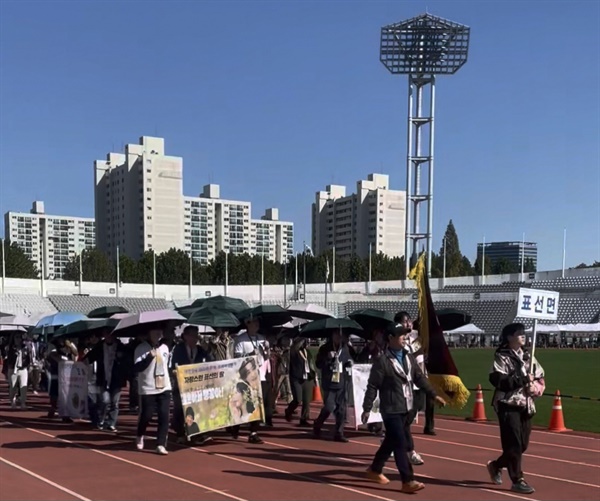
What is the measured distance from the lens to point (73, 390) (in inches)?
514

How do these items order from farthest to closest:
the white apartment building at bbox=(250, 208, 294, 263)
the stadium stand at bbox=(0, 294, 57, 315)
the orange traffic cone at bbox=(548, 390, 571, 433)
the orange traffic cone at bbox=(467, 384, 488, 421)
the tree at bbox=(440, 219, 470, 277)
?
the white apartment building at bbox=(250, 208, 294, 263) → the tree at bbox=(440, 219, 470, 277) → the stadium stand at bbox=(0, 294, 57, 315) → the orange traffic cone at bbox=(467, 384, 488, 421) → the orange traffic cone at bbox=(548, 390, 571, 433)

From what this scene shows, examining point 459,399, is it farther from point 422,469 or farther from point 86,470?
point 86,470

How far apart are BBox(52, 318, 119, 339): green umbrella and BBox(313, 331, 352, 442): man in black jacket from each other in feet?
13.3

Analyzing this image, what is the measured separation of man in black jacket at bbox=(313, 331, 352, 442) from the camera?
11.3 meters

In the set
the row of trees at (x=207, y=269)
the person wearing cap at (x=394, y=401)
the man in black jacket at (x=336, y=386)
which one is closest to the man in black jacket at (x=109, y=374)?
the man in black jacket at (x=336, y=386)

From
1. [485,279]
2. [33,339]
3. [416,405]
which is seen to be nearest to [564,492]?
[416,405]

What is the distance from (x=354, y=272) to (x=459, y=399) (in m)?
97.0

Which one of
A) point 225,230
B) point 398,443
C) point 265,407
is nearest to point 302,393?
point 265,407

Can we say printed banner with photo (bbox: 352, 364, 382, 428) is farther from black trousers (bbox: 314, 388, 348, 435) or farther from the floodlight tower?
the floodlight tower

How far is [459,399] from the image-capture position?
33.0ft

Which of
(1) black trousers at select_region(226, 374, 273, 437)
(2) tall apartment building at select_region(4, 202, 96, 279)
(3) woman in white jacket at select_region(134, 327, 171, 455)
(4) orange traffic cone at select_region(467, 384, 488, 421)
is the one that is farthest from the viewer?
(2) tall apartment building at select_region(4, 202, 96, 279)

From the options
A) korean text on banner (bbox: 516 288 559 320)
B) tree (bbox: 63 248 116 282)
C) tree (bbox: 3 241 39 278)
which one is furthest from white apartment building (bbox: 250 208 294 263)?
korean text on banner (bbox: 516 288 559 320)

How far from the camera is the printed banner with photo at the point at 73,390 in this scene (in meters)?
12.9

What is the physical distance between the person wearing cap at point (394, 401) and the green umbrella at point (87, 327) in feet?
20.6
